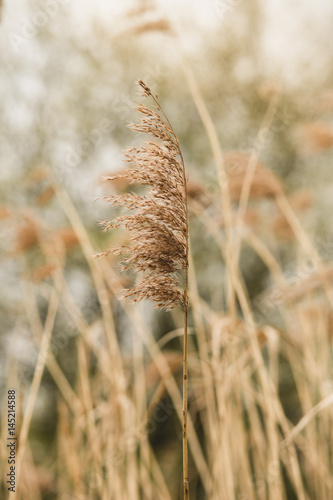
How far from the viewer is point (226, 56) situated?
595 cm

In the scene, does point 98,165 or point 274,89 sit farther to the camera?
point 98,165

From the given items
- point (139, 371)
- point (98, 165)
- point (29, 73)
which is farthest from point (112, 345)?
point (29, 73)

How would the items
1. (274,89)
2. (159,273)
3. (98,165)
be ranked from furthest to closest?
1. (98,165)
2. (274,89)
3. (159,273)

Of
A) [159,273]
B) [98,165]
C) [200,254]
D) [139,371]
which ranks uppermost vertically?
[98,165]

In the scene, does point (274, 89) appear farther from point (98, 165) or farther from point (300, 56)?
point (300, 56)

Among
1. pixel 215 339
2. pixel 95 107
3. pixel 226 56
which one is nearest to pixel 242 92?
pixel 226 56

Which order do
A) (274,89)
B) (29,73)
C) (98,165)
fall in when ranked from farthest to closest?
(29,73), (98,165), (274,89)

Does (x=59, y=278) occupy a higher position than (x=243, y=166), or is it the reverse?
(x=243, y=166)

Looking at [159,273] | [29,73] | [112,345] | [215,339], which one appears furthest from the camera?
[29,73]

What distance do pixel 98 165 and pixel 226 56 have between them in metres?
2.29

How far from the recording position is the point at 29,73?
590 centimetres

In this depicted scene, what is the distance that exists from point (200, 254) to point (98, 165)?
1.77 m

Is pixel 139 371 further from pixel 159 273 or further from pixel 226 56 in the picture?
pixel 226 56

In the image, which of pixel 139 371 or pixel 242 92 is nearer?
pixel 139 371
